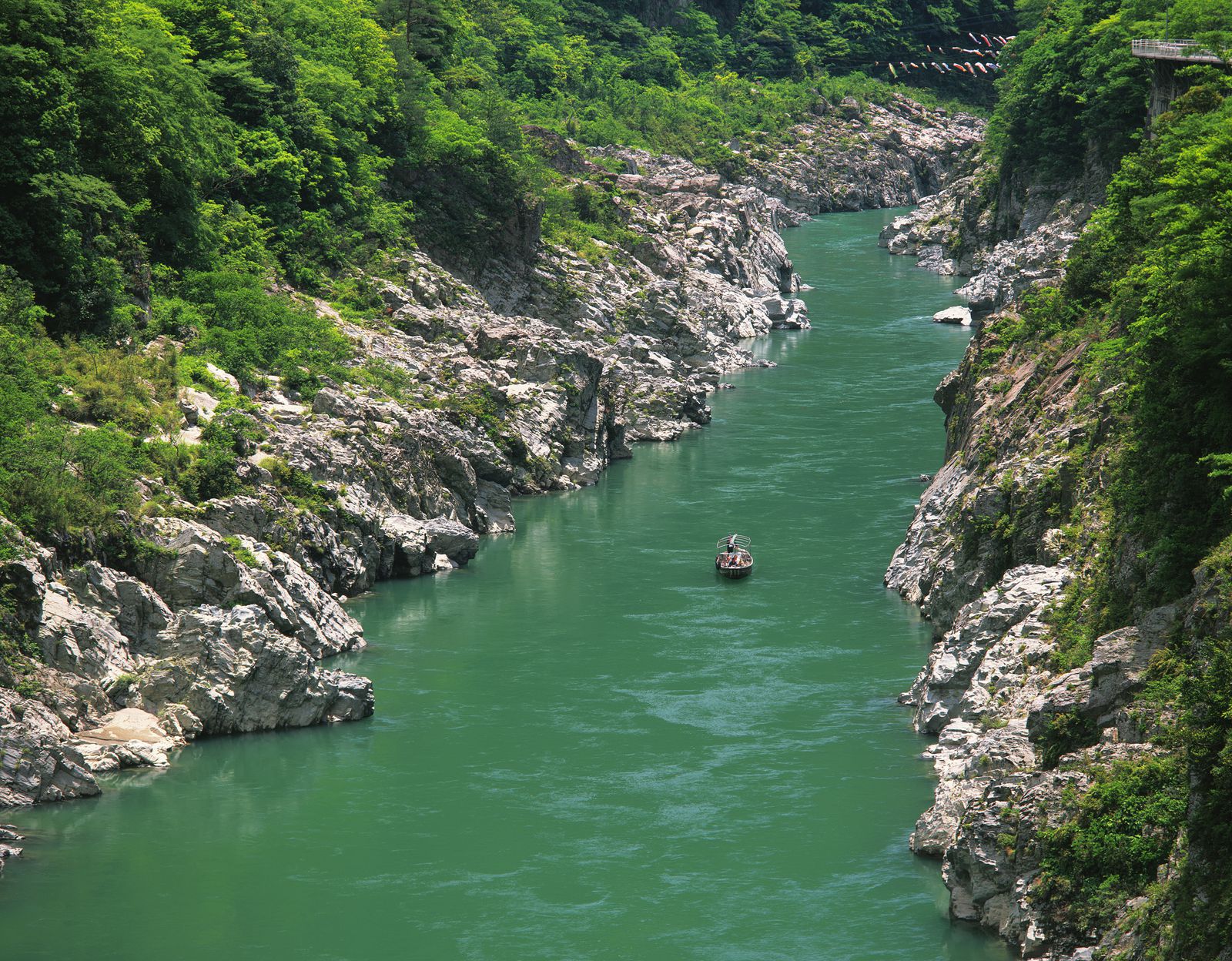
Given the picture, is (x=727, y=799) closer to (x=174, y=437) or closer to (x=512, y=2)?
(x=174, y=437)

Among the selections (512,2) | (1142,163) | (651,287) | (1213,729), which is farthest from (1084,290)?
(512,2)

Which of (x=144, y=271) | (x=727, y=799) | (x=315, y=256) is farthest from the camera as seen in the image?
(x=315, y=256)

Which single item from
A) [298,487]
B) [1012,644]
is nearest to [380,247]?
[298,487]

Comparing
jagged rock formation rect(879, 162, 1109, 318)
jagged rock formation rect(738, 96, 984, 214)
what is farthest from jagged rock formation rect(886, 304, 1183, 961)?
jagged rock formation rect(738, 96, 984, 214)

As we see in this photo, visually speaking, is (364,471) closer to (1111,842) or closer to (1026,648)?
(1026,648)

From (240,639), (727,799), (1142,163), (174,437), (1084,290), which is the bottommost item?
(727,799)

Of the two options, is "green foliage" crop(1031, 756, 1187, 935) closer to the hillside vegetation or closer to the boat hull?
the hillside vegetation

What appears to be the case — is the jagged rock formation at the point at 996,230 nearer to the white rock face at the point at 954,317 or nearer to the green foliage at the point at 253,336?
the white rock face at the point at 954,317
